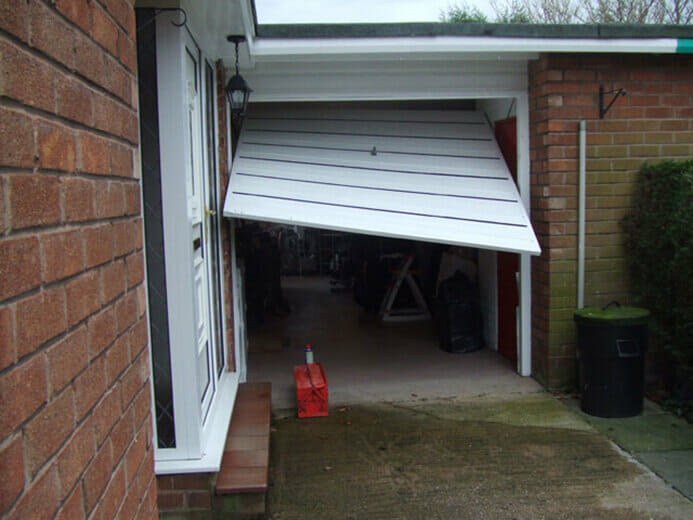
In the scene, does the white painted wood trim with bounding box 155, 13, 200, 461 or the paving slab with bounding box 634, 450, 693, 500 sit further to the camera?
the paving slab with bounding box 634, 450, 693, 500

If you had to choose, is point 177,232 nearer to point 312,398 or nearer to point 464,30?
point 312,398

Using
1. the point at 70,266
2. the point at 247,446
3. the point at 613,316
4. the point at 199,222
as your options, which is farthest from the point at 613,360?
the point at 70,266

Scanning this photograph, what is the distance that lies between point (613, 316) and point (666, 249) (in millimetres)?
798

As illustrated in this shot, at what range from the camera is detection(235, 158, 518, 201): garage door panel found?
555cm

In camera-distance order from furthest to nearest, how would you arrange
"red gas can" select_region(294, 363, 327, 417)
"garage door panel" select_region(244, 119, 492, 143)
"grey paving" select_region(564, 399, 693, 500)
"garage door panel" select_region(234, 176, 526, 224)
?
"garage door panel" select_region(244, 119, 492, 143), "red gas can" select_region(294, 363, 327, 417), "garage door panel" select_region(234, 176, 526, 224), "grey paving" select_region(564, 399, 693, 500)

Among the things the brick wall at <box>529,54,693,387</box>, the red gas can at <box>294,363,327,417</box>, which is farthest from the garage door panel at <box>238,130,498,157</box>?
the red gas can at <box>294,363,327,417</box>

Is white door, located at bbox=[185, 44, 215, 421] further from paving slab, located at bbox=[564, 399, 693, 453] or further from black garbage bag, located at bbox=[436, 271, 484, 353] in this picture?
black garbage bag, located at bbox=[436, 271, 484, 353]

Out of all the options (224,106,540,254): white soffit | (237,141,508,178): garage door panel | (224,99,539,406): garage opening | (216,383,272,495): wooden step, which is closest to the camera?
(216,383,272,495): wooden step

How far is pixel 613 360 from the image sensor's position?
5.17 meters

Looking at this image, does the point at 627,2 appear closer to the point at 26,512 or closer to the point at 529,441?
the point at 529,441

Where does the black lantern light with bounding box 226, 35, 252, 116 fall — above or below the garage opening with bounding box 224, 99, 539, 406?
above

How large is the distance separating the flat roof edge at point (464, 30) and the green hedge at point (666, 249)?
115cm

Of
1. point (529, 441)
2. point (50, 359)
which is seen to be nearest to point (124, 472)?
point (50, 359)

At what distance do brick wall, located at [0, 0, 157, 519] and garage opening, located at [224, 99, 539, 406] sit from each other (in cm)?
304
